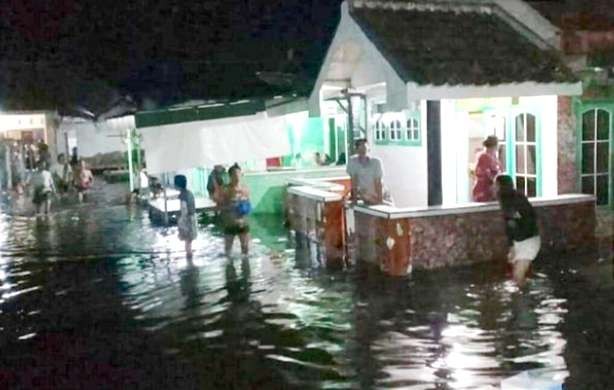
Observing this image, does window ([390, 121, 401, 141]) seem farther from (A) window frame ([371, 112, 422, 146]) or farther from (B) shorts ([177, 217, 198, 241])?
(B) shorts ([177, 217, 198, 241])

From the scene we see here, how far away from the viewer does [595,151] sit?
1365 cm

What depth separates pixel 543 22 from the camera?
Answer: 1369 centimetres

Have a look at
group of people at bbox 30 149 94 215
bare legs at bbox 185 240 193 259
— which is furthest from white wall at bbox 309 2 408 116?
group of people at bbox 30 149 94 215

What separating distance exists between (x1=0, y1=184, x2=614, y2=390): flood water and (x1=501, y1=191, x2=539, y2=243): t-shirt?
31.2 inches

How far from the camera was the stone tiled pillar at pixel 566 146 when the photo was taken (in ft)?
43.2

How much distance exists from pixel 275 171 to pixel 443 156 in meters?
6.20

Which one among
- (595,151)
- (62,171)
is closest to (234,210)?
(595,151)

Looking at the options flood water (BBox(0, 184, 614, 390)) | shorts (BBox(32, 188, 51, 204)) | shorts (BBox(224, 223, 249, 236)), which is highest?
shorts (BBox(32, 188, 51, 204))

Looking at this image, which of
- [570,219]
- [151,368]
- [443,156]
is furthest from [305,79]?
→ [151,368]

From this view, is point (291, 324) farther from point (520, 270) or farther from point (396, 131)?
point (396, 131)

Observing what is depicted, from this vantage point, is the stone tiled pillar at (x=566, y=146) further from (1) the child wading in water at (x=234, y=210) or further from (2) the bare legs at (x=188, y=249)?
(2) the bare legs at (x=188, y=249)

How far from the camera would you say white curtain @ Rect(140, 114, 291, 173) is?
52.6 feet

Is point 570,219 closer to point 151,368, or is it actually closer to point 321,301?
point 321,301

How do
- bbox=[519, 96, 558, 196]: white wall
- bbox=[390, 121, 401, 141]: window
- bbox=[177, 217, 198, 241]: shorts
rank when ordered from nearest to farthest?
1. bbox=[519, 96, 558, 196]: white wall
2. bbox=[177, 217, 198, 241]: shorts
3. bbox=[390, 121, 401, 141]: window
